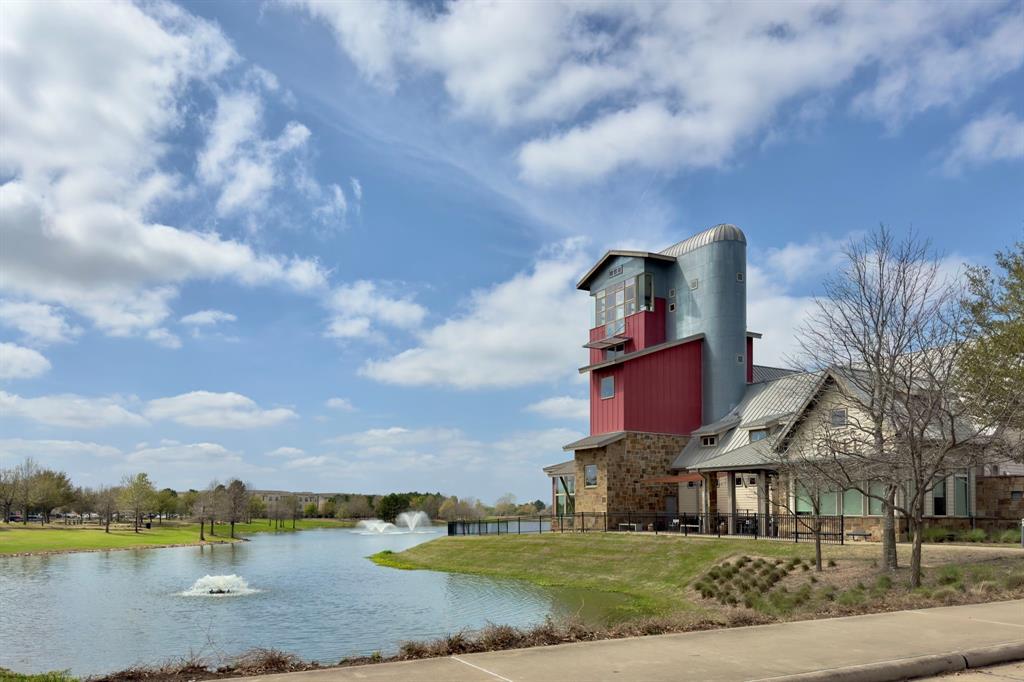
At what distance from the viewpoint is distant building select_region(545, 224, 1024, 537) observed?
4041 cm

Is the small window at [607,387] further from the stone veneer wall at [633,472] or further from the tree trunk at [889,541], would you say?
the tree trunk at [889,541]

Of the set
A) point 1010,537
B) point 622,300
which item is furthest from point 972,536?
point 622,300

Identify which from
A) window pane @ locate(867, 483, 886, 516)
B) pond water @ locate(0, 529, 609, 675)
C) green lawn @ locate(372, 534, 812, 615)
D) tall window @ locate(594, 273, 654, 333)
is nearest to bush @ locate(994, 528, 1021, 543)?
window pane @ locate(867, 483, 886, 516)

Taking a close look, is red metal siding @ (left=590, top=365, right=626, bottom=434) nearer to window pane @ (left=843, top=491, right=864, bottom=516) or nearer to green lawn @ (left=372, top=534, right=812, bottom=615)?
green lawn @ (left=372, top=534, right=812, bottom=615)

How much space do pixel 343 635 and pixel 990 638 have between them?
53.9 ft

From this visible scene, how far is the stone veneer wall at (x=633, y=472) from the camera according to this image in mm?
42188

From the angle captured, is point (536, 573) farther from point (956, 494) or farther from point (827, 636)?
point (827, 636)

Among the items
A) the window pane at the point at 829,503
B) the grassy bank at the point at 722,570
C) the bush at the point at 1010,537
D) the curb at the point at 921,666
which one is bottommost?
the grassy bank at the point at 722,570

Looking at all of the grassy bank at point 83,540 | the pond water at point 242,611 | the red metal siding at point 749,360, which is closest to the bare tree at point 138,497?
the grassy bank at point 83,540

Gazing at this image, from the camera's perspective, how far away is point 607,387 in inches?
1780

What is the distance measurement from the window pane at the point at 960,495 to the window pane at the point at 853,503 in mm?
3528

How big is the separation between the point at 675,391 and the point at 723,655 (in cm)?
3678

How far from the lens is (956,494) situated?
30203 mm

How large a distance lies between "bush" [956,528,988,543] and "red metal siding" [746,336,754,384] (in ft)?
61.2
